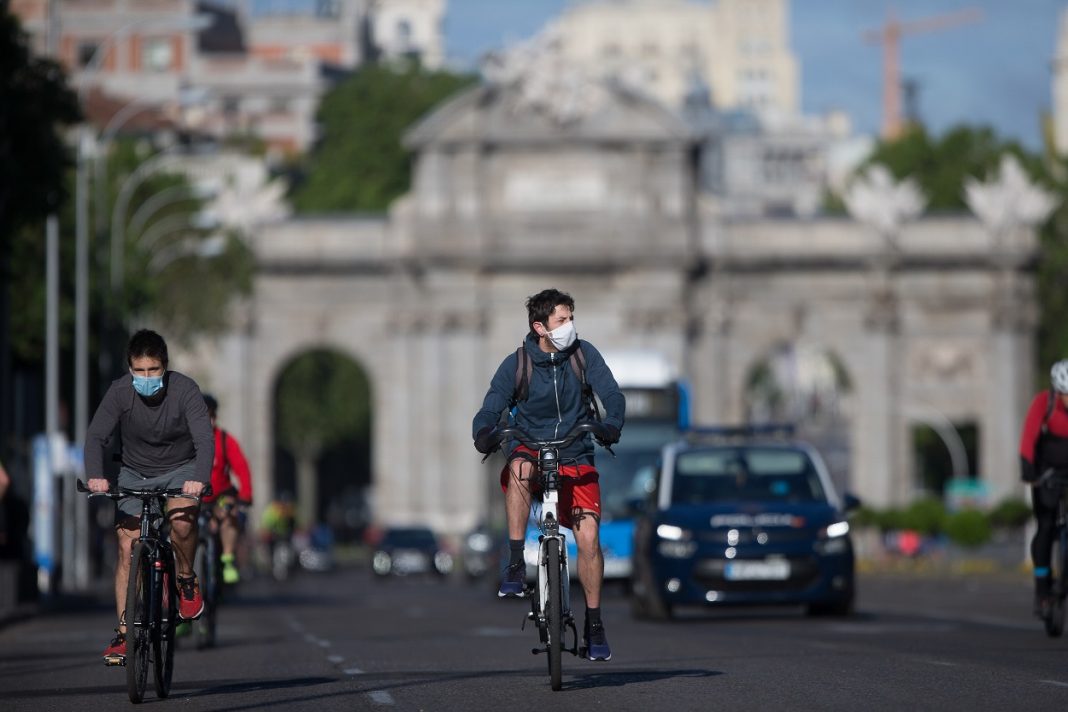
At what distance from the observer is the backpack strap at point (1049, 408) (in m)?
22.8

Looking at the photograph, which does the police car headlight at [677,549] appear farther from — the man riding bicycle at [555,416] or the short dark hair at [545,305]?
the short dark hair at [545,305]

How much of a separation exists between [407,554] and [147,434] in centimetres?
5249

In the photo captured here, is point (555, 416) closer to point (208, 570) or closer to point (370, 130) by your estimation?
point (208, 570)

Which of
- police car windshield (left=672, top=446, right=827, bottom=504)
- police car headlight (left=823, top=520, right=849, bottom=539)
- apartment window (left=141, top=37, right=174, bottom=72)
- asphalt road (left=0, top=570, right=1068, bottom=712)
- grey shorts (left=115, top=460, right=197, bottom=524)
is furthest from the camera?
apartment window (left=141, top=37, right=174, bottom=72)

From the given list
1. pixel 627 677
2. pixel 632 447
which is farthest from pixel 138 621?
pixel 632 447

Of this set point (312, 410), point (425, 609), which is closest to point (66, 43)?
point (312, 410)

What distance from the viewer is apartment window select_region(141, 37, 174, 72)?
420 feet

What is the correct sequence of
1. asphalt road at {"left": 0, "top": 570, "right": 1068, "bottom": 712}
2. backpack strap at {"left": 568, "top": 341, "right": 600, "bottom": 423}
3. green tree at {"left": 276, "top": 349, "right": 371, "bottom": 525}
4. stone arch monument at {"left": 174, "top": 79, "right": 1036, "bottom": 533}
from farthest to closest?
green tree at {"left": 276, "top": 349, "right": 371, "bottom": 525}
stone arch monument at {"left": 174, "top": 79, "right": 1036, "bottom": 533}
backpack strap at {"left": 568, "top": 341, "right": 600, "bottom": 423}
asphalt road at {"left": 0, "top": 570, "right": 1068, "bottom": 712}

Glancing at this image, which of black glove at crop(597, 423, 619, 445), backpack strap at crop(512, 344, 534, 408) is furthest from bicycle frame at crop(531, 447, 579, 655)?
backpack strap at crop(512, 344, 534, 408)

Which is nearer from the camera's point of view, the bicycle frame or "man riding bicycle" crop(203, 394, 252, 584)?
the bicycle frame

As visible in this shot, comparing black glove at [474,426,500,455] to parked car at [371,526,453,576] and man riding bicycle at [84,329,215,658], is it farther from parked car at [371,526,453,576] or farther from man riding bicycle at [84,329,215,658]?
parked car at [371,526,453,576]

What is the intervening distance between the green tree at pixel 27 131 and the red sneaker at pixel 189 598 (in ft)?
59.0

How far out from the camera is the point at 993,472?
82.4m

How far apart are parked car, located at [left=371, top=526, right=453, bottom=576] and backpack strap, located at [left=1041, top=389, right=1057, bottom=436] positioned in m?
47.2
